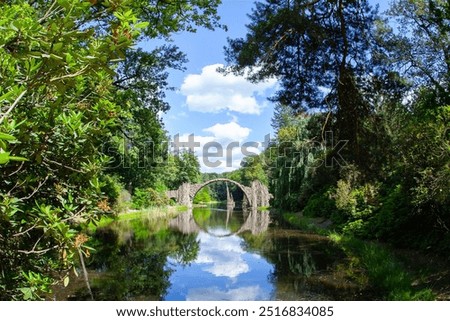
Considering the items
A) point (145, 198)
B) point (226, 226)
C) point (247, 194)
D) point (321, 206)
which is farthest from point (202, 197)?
point (321, 206)

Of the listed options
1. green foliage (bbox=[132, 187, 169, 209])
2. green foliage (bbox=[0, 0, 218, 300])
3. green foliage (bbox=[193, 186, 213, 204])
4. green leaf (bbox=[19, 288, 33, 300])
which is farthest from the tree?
green foliage (bbox=[193, 186, 213, 204])

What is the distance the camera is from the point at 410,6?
13602 millimetres

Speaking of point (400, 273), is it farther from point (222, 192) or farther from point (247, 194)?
point (222, 192)

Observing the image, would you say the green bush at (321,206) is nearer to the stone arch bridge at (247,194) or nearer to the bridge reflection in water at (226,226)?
the bridge reflection in water at (226,226)

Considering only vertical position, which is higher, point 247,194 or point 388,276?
point 388,276

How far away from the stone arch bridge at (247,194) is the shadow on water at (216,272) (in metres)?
45.3

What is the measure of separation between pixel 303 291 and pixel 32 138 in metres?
7.21

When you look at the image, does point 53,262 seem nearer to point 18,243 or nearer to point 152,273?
point 18,243

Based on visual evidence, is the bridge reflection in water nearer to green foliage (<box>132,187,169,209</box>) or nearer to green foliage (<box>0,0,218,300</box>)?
green foliage (<box>132,187,169,209</box>)

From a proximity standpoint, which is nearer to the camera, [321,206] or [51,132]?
[51,132]

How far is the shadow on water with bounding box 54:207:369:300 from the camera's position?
8469 mm

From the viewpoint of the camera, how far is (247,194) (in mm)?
69375

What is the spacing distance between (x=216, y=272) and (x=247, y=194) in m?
57.5

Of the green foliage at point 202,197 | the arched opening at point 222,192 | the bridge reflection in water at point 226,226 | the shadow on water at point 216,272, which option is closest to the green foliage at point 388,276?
the shadow on water at point 216,272
